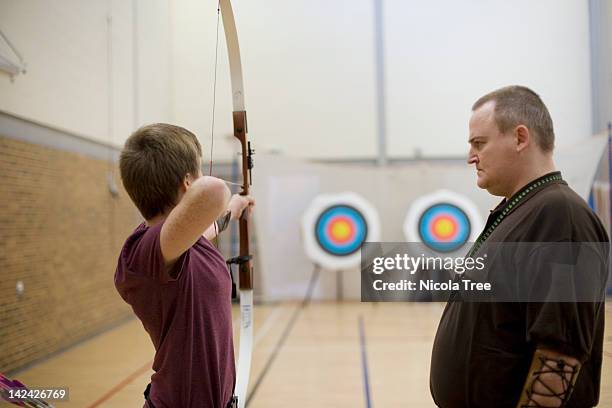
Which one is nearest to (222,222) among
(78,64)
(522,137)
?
(522,137)

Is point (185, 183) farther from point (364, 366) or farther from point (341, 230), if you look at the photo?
point (341, 230)

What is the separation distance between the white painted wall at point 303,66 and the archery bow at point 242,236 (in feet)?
1.00

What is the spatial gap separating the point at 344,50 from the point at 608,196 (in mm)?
1067

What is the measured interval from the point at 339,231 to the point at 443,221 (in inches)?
39.7

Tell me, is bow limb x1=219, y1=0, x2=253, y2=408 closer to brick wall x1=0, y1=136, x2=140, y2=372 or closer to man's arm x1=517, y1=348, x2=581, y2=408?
man's arm x1=517, y1=348, x2=581, y2=408

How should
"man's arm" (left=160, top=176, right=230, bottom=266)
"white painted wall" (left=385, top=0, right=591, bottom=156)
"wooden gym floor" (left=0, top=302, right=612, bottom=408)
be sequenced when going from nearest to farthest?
1. "man's arm" (left=160, top=176, right=230, bottom=266)
2. "white painted wall" (left=385, top=0, right=591, bottom=156)
3. "wooden gym floor" (left=0, top=302, right=612, bottom=408)

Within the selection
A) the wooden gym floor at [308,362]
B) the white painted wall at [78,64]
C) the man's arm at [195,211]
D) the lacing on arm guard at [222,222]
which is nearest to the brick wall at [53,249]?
the wooden gym floor at [308,362]

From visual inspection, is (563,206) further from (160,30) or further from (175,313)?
(160,30)

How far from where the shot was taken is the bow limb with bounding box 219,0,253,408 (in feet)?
4.73

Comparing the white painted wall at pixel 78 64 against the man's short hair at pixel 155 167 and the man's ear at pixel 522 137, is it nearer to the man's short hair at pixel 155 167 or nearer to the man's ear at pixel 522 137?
the man's short hair at pixel 155 167

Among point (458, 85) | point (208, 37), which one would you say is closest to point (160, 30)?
point (208, 37)

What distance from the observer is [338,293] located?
2.67 m

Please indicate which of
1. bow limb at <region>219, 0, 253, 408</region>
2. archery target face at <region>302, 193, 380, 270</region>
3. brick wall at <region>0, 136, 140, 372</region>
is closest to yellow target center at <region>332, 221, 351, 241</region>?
archery target face at <region>302, 193, 380, 270</region>

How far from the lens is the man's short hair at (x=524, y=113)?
3.40 ft
